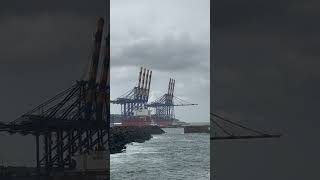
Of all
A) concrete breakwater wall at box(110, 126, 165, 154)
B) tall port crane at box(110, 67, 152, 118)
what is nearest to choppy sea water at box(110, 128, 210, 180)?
concrete breakwater wall at box(110, 126, 165, 154)

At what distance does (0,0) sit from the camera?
18.7 ft

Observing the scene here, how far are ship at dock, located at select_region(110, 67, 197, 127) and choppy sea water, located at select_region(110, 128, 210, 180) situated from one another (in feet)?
0.63

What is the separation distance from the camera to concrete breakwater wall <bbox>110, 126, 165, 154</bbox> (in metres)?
6.20

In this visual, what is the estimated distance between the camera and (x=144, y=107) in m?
6.66

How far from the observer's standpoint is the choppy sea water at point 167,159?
249 inches

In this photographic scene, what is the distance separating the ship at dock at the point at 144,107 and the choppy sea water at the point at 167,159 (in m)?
0.19

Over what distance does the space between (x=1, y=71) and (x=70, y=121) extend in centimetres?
88

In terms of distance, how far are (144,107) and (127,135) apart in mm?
456
